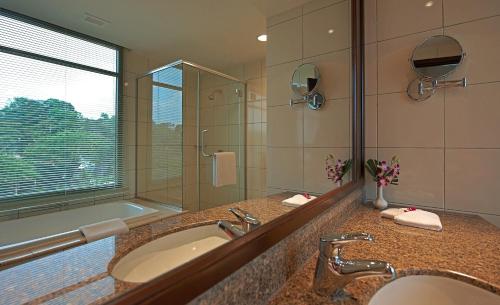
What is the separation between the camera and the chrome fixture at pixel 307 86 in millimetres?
1141

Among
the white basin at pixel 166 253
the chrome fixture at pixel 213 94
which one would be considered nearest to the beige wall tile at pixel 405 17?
the chrome fixture at pixel 213 94

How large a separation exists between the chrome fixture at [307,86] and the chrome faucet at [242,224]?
0.64m

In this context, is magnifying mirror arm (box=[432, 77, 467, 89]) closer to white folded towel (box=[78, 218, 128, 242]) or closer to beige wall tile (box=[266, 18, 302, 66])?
beige wall tile (box=[266, 18, 302, 66])

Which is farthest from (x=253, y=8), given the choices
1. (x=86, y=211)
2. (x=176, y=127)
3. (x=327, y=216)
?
(x=327, y=216)

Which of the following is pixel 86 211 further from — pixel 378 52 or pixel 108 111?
pixel 378 52

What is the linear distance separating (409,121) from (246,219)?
120cm

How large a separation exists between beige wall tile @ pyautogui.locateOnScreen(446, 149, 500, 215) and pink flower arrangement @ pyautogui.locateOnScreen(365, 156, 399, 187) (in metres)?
0.24

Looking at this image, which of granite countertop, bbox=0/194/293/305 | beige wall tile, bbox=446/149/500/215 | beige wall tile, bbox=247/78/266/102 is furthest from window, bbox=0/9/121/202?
beige wall tile, bbox=446/149/500/215

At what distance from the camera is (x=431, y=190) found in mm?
1306

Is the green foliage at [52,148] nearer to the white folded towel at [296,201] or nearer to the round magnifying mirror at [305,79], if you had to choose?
the white folded towel at [296,201]

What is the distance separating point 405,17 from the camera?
1.36 metres

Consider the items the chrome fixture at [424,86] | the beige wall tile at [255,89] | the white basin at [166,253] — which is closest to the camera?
the white basin at [166,253]

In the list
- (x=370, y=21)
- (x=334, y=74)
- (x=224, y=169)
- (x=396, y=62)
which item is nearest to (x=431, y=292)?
(x=224, y=169)

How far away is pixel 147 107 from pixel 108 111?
0.08 meters
